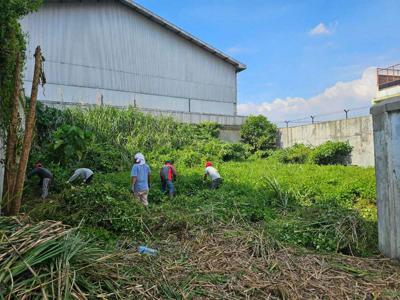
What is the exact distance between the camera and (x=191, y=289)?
367 cm

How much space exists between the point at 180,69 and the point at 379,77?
12.5m

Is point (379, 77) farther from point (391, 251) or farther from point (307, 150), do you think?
point (391, 251)

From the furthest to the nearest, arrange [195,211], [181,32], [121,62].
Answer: [181,32]
[121,62]
[195,211]

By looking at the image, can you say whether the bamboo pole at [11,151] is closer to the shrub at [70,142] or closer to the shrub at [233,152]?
the shrub at [70,142]

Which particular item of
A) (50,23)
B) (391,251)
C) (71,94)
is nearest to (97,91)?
(71,94)

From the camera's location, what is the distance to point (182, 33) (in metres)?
23.2

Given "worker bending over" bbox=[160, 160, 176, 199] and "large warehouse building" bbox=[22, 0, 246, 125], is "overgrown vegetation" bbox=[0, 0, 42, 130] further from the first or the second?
"large warehouse building" bbox=[22, 0, 246, 125]

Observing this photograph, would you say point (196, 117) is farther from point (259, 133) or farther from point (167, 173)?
point (167, 173)

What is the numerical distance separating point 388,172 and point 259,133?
1396cm

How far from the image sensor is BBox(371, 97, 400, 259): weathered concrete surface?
16.9ft

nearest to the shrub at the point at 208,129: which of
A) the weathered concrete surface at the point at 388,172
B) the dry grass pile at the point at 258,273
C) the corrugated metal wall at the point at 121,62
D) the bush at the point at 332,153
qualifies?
the corrugated metal wall at the point at 121,62

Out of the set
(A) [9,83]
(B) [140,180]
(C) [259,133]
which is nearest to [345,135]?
(C) [259,133]

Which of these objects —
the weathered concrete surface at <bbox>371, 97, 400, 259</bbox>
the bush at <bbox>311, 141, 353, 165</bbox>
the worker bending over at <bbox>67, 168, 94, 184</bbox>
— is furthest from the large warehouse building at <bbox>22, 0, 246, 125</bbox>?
the weathered concrete surface at <bbox>371, 97, 400, 259</bbox>

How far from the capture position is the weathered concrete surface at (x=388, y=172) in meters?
5.15
